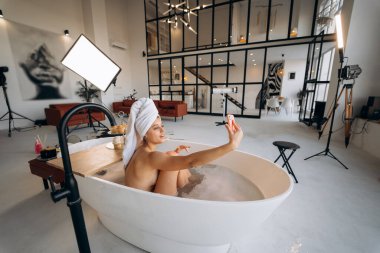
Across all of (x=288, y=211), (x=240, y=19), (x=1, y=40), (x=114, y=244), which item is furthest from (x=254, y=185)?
(x=240, y=19)

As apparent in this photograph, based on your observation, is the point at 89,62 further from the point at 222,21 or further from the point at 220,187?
the point at 222,21

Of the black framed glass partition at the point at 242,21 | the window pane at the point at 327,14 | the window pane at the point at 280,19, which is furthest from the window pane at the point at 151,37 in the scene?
the window pane at the point at 327,14

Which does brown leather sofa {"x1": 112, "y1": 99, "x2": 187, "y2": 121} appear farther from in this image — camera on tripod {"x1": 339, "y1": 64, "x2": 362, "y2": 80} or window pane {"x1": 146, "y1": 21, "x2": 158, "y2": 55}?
camera on tripod {"x1": 339, "y1": 64, "x2": 362, "y2": 80}

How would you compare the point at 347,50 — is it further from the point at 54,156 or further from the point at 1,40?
the point at 1,40

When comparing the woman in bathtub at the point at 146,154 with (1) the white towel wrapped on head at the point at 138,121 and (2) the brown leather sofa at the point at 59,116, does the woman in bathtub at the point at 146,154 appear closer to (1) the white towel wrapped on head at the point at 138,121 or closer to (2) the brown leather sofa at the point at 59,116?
(1) the white towel wrapped on head at the point at 138,121

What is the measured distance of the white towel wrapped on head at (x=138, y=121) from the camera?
2.99 ft

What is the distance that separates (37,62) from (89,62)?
19.4ft

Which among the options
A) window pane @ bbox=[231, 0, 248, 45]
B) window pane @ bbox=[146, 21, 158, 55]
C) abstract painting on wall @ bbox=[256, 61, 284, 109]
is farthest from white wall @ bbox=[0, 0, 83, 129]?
abstract painting on wall @ bbox=[256, 61, 284, 109]

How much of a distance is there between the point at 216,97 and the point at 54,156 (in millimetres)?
8026

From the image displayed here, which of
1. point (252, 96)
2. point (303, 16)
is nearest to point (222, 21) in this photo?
point (303, 16)

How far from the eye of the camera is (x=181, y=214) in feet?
2.58

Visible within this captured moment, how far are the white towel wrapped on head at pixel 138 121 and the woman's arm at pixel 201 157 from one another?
19cm

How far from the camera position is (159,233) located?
36.3 inches

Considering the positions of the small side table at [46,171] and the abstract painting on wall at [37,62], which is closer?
the small side table at [46,171]
